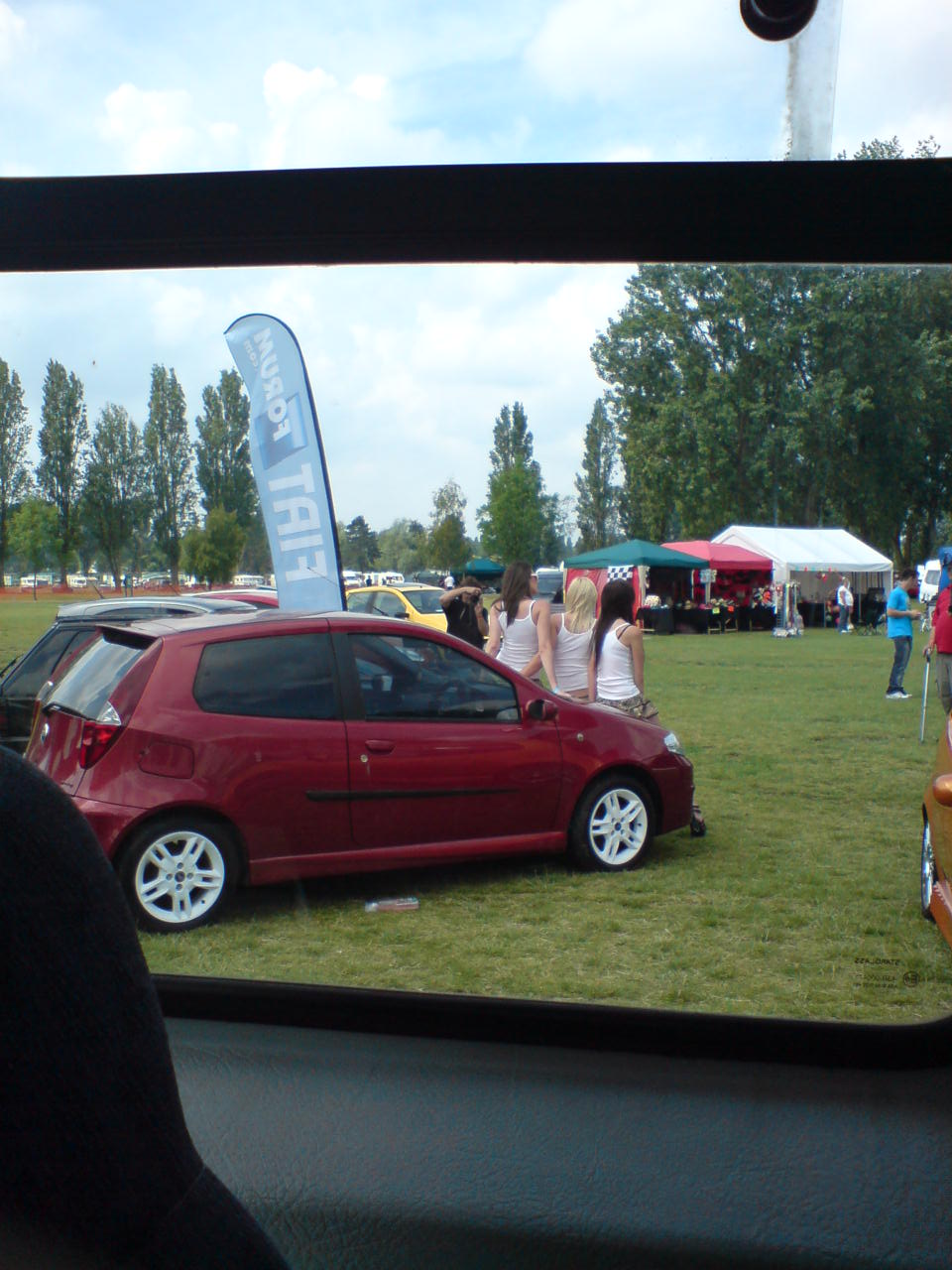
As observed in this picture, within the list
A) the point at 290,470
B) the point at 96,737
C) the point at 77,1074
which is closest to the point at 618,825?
the point at 290,470

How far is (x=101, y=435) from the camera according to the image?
2260mm

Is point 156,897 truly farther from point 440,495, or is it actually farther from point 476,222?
point 476,222

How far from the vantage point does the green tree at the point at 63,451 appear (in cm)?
221

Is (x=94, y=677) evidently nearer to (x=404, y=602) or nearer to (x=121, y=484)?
(x=121, y=484)

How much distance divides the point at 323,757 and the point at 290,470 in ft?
2.53

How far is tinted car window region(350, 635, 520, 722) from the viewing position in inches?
122

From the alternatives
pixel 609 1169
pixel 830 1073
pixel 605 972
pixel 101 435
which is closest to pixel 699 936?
pixel 605 972

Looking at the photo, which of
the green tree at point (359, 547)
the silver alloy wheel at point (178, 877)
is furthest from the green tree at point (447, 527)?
the silver alloy wheel at point (178, 877)

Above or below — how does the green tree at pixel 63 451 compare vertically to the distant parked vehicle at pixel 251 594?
above

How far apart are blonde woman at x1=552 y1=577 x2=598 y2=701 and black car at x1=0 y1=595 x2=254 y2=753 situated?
1.01 meters

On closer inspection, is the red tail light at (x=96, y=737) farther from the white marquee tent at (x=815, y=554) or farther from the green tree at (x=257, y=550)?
the white marquee tent at (x=815, y=554)

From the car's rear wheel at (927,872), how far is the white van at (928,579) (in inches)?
23.6

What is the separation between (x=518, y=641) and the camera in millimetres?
3287

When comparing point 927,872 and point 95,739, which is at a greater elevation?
point 95,739
